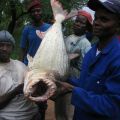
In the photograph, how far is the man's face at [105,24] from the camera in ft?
9.80

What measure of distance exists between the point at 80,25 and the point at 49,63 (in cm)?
177

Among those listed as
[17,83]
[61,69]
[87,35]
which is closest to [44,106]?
[17,83]

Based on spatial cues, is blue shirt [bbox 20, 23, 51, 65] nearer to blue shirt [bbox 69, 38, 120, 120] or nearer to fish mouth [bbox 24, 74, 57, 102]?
fish mouth [bbox 24, 74, 57, 102]

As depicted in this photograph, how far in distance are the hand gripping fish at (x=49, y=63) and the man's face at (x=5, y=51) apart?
1.77 ft

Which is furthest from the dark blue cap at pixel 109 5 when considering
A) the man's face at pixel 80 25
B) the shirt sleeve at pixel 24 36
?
the shirt sleeve at pixel 24 36

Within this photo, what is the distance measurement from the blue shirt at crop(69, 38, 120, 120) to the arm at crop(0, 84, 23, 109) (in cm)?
98

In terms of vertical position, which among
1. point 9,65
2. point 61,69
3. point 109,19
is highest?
point 109,19

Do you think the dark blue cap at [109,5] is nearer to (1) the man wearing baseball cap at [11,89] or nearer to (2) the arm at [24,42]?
(1) the man wearing baseball cap at [11,89]

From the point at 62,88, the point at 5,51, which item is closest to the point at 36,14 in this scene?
the point at 5,51

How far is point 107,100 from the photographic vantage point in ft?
9.50

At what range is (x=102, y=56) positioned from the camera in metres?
3.06

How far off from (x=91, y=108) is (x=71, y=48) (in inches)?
81.2

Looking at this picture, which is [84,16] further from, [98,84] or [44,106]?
[98,84]

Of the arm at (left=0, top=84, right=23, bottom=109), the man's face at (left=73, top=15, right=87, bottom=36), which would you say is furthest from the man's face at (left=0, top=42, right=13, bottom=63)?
the man's face at (left=73, top=15, right=87, bottom=36)
